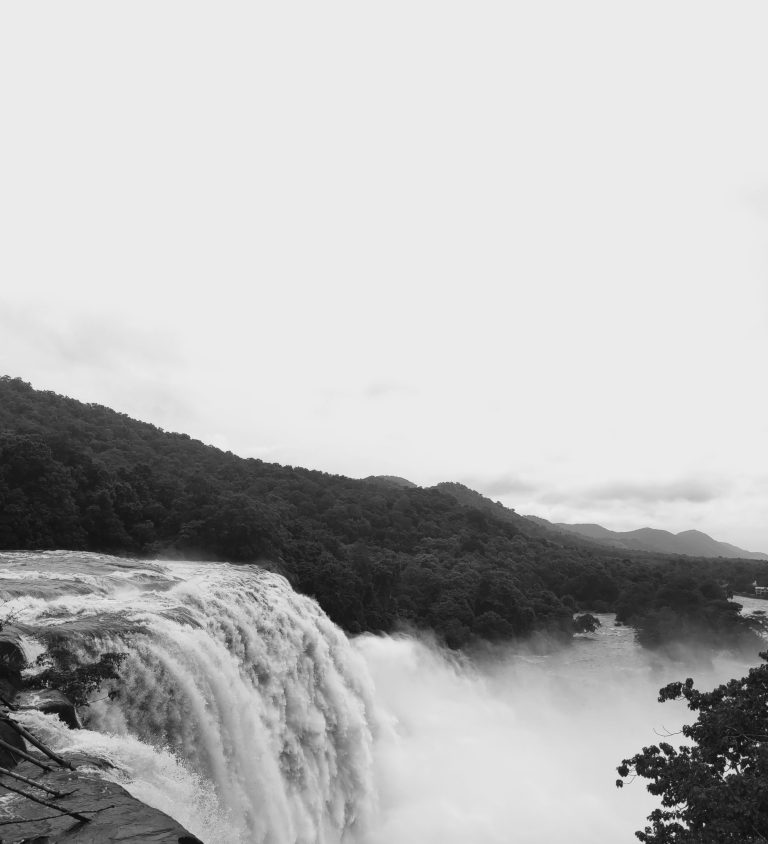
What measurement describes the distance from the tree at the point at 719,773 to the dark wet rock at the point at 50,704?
8778 millimetres

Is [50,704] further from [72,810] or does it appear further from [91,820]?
[91,820]

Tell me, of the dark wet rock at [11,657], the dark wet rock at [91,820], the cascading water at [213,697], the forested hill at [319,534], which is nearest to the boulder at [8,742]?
the dark wet rock at [91,820]

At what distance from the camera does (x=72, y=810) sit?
538 cm

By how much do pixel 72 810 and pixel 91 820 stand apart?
0.82ft

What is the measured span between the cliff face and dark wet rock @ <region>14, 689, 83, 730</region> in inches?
33.5

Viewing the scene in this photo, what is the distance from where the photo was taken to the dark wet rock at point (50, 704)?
750 centimetres

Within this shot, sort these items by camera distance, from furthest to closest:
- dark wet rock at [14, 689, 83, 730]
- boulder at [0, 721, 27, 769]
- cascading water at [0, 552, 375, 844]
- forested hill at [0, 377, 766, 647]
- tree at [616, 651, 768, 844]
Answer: forested hill at [0, 377, 766, 647] < cascading water at [0, 552, 375, 844] < tree at [616, 651, 768, 844] < dark wet rock at [14, 689, 83, 730] < boulder at [0, 721, 27, 769]

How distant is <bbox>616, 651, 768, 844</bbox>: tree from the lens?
762 centimetres

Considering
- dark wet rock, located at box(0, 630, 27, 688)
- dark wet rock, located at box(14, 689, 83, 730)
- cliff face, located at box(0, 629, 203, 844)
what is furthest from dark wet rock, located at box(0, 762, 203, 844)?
dark wet rock, located at box(0, 630, 27, 688)

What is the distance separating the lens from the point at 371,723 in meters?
21.0

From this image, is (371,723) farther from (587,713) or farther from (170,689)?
(587,713)

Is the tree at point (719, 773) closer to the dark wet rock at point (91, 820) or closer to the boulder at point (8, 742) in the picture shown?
the dark wet rock at point (91, 820)

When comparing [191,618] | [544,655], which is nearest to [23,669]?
[191,618]

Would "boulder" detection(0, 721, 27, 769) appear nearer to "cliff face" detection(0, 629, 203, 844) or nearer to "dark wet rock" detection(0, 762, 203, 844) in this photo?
"cliff face" detection(0, 629, 203, 844)
